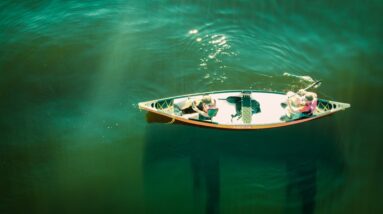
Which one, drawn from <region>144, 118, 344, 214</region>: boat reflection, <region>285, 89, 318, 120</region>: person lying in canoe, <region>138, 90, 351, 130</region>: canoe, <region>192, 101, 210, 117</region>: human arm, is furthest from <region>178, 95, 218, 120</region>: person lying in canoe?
<region>285, 89, 318, 120</region>: person lying in canoe

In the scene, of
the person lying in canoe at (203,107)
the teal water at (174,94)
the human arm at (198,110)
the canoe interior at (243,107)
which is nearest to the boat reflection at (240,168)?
the teal water at (174,94)

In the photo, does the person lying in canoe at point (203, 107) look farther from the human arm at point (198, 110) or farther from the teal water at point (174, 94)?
the teal water at point (174, 94)

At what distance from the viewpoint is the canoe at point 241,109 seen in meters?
15.7

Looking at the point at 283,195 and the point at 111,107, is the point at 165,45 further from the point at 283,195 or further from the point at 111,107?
the point at 283,195

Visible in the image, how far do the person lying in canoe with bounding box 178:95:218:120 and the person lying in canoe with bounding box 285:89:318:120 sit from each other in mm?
3152

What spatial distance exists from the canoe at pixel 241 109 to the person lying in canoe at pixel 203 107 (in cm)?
16

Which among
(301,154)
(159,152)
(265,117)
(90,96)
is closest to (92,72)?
(90,96)

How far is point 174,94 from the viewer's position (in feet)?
58.4

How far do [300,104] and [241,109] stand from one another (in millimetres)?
2453

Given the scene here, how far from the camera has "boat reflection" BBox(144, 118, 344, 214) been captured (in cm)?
1495

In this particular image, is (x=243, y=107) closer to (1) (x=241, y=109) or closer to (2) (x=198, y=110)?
(1) (x=241, y=109)

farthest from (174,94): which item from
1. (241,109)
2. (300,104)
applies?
(300,104)

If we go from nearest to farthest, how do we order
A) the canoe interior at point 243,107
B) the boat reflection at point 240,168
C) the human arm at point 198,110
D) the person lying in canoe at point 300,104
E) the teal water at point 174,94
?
the boat reflection at point 240,168 → the teal water at point 174,94 → the person lying in canoe at point 300,104 → the human arm at point 198,110 → the canoe interior at point 243,107

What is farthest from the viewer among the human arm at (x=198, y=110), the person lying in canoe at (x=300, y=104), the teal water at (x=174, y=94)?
the human arm at (x=198, y=110)
